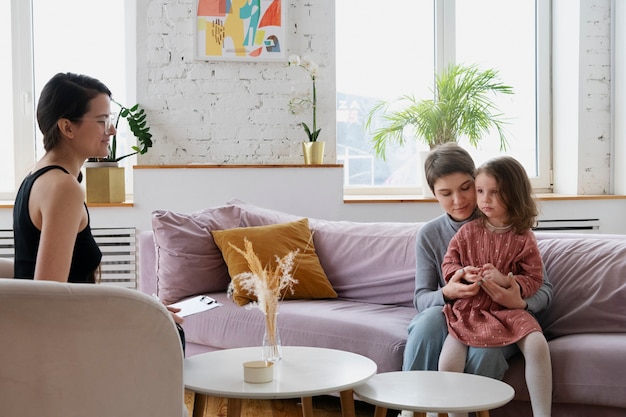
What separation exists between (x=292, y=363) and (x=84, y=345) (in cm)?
82

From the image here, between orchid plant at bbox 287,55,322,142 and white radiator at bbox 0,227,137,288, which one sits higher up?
orchid plant at bbox 287,55,322,142

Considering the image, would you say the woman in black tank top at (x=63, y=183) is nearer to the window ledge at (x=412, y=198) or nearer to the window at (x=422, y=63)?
the window ledge at (x=412, y=198)

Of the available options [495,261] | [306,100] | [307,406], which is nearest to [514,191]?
[495,261]

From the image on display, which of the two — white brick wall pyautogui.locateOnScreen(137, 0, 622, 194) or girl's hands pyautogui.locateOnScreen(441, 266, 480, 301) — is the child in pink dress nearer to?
girl's hands pyautogui.locateOnScreen(441, 266, 480, 301)

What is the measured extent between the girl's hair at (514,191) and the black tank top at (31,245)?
1360 millimetres

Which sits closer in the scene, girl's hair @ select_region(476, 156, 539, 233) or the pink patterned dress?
the pink patterned dress

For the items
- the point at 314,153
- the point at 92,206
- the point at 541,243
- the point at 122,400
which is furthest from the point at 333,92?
the point at 122,400

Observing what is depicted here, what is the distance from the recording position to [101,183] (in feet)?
14.8

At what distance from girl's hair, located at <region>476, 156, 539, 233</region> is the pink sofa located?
1.25 feet

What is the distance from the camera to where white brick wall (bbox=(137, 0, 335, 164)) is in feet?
15.5

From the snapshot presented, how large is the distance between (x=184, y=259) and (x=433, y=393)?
1.90m

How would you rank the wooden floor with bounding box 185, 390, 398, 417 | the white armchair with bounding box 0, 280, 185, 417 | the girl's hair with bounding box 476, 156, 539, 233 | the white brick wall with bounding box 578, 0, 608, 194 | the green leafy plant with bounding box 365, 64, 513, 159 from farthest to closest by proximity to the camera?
1. the white brick wall with bounding box 578, 0, 608, 194
2. the green leafy plant with bounding box 365, 64, 513, 159
3. the wooden floor with bounding box 185, 390, 398, 417
4. the girl's hair with bounding box 476, 156, 539, 233
5. the white armchair with bounding box 0, 280, 185, 417

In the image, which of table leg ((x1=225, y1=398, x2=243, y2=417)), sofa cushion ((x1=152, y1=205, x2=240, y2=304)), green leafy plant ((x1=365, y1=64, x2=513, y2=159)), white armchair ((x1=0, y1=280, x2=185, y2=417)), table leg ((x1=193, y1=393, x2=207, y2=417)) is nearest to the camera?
white armchair ((x1=0, y1=280, x2=185, y2=417))

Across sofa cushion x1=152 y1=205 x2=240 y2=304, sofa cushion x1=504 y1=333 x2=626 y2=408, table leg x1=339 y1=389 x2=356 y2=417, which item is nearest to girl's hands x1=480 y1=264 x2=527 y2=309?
sofa cushion x1=504 y1=333 x2=626 y2=408
